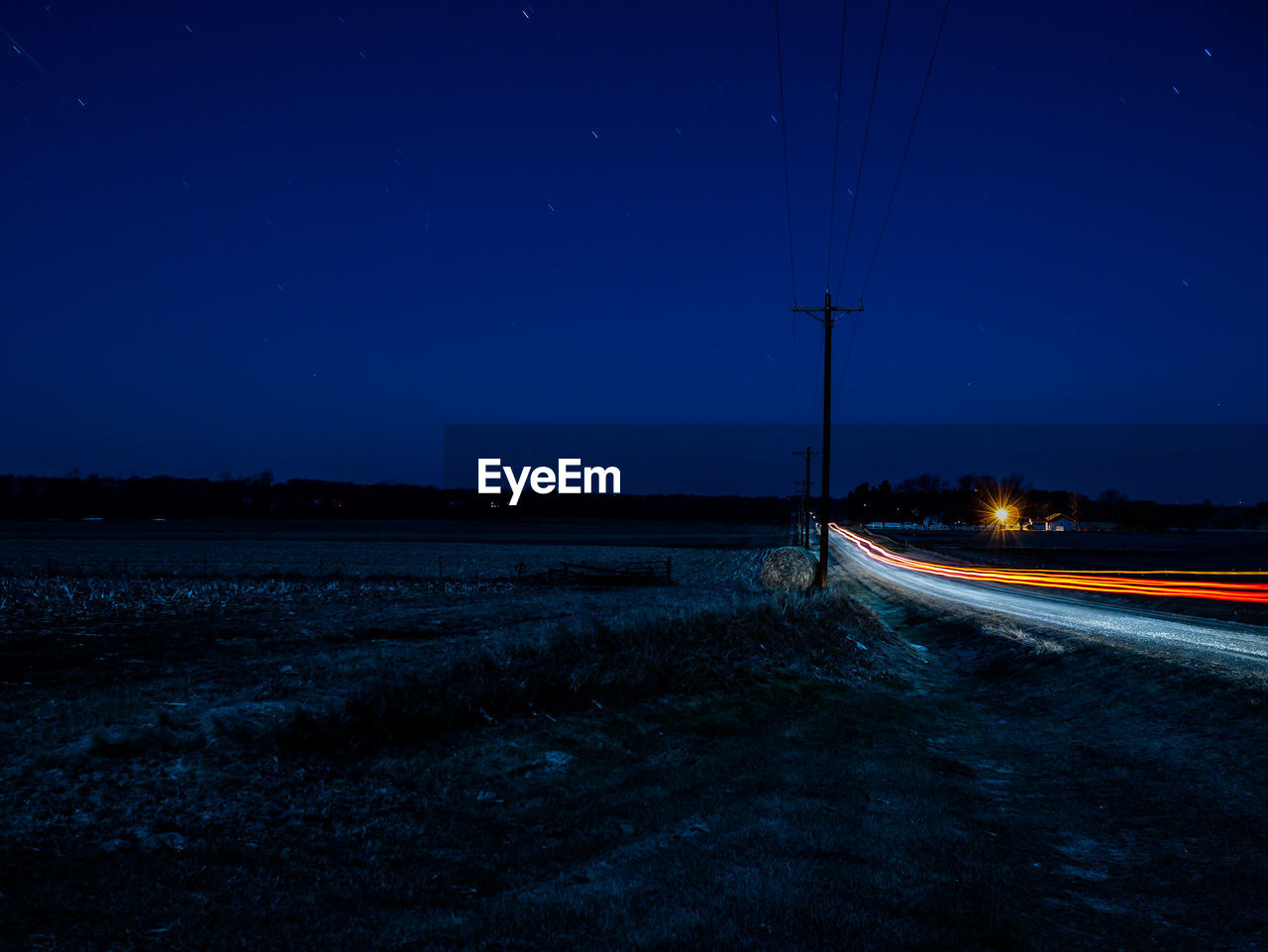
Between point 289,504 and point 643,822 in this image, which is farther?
point 289,504

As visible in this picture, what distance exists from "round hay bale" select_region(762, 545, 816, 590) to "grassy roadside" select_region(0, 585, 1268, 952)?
18016mm

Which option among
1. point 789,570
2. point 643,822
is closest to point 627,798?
point 643,822

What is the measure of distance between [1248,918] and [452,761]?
7.36m

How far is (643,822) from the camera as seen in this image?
7254 mm

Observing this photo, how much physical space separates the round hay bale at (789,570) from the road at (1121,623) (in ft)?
18.6

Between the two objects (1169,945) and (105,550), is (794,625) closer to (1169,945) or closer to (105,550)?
(1169,945)

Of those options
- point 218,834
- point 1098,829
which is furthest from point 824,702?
point 218,834

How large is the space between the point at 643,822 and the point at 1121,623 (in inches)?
737

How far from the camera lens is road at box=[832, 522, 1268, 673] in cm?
1476

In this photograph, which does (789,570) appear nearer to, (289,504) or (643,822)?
(643,822)

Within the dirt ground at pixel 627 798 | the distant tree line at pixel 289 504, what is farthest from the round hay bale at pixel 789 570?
the distant tree line at pixel 289 504

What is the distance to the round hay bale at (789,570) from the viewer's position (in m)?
30.6

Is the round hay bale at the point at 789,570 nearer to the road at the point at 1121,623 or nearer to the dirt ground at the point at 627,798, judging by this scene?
the road at the point at 1121,623

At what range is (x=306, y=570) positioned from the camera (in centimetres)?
4231
